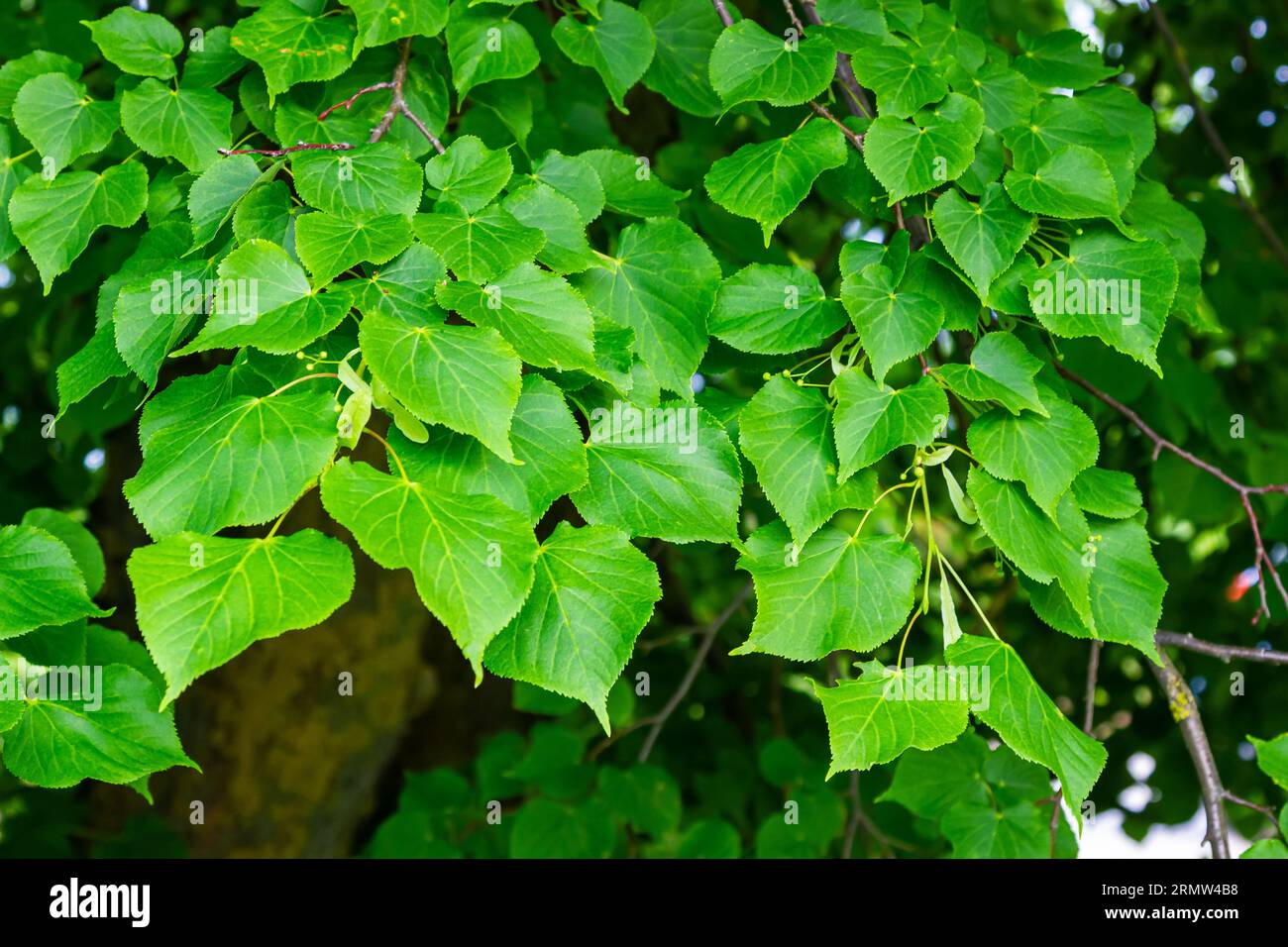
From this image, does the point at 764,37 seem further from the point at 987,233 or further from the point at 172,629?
the point at 172,629

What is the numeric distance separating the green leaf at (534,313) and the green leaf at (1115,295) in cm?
56

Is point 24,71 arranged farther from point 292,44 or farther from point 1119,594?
point 1119,594

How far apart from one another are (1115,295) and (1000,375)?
171 millimetres

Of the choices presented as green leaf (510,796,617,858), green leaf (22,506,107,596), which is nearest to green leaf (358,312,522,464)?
green leaf (22,506,107,596)

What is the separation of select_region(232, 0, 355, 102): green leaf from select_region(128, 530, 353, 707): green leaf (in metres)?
0.66

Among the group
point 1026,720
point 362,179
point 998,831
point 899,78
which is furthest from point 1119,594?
point 362,179

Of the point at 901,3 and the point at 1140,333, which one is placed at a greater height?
the point at 901,3

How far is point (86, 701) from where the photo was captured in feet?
4.80

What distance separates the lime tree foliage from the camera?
1111mm

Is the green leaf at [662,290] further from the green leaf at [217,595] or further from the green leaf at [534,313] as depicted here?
the green leaf at [217,595]

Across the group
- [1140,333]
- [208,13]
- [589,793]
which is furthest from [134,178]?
[208,13]

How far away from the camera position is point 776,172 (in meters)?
1.44
